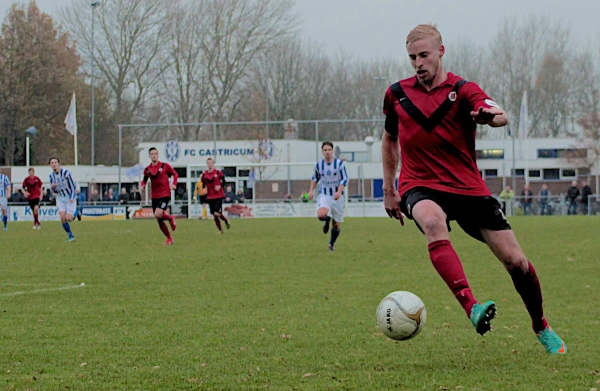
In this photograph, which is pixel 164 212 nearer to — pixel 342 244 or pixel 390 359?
pixel 342 244

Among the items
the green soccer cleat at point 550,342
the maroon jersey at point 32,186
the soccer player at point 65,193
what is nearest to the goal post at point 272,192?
the maroon jersey at point 32,186

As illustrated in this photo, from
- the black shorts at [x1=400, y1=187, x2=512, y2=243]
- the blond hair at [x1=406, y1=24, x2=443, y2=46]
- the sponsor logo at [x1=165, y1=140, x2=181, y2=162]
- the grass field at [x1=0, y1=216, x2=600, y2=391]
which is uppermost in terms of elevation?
the sponsor logo at [x1=165, y1=140, x2=181, y2=162]

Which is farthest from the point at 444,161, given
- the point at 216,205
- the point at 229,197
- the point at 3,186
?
the point at 229,197

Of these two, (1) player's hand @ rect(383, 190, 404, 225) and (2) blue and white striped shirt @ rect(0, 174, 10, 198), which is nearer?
(1) player's hand @ rect(383, 190, 404, 225)

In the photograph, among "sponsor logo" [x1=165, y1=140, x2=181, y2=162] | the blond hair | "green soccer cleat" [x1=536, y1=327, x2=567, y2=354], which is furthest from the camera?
"sponsor logo" [x1=165, y1=140, x2=181, y2=162]

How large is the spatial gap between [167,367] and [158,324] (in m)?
1.94

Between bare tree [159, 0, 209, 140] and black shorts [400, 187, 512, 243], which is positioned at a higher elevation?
bare tree [159, 0, 209, 140]

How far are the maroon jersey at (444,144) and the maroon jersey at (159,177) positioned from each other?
45.3 feet

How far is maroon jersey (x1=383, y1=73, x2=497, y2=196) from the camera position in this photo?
5.46 meters

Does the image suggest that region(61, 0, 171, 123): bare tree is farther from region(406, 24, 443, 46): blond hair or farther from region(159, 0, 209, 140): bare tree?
region(406, 24, 443, 46): blond hair

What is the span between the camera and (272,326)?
7234 mm

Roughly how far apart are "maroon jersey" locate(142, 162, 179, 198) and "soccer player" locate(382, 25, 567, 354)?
1383cm

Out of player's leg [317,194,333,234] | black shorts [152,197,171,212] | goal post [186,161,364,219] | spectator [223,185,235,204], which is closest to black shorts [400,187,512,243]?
player's leg [317,194,333,234]

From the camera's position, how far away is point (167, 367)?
18.1 feet
